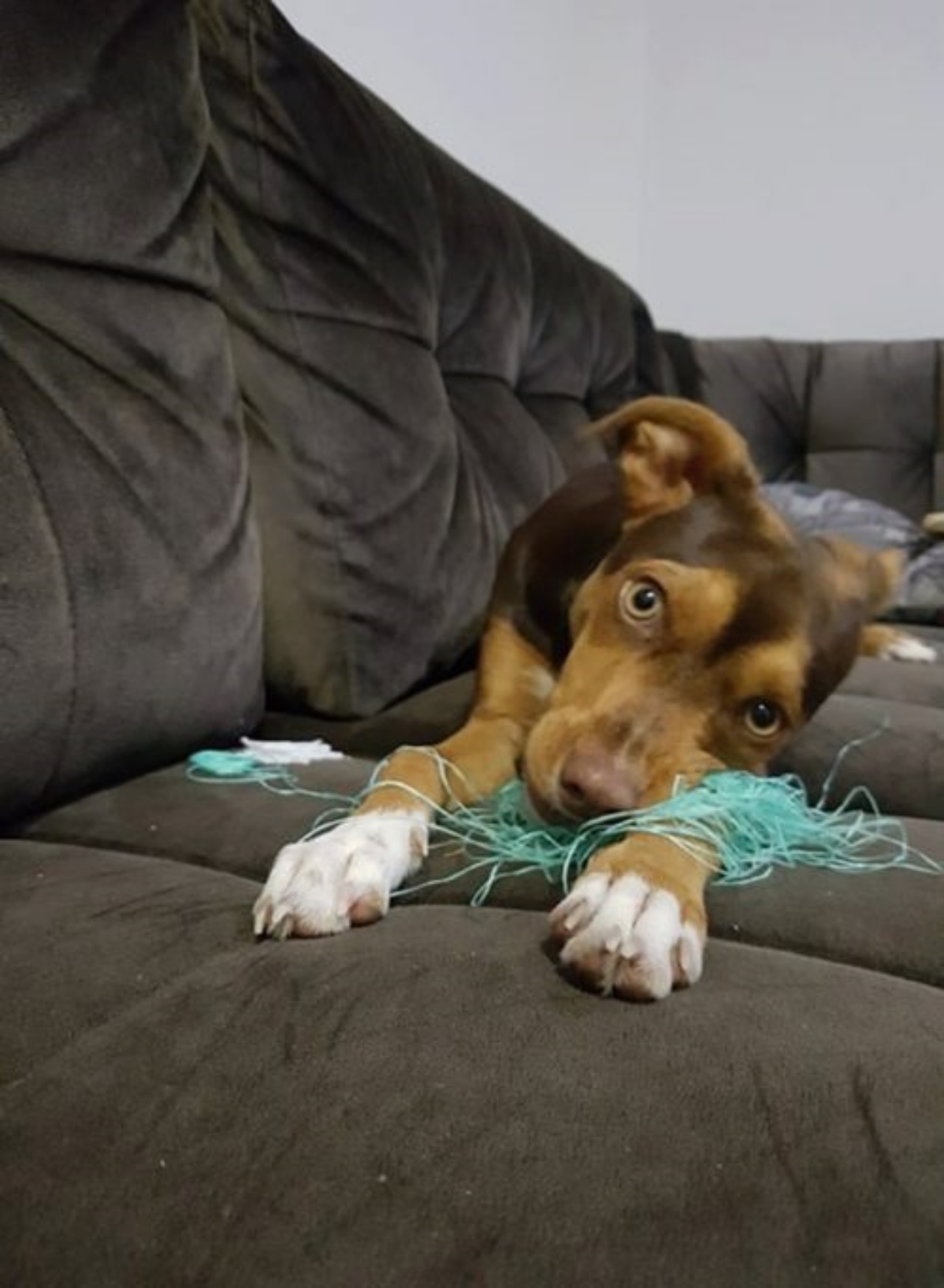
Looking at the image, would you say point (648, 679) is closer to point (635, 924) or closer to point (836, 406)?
point (635, 924)

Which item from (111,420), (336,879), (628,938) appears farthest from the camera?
(111,420)

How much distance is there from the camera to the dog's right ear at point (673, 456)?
176 centimetres

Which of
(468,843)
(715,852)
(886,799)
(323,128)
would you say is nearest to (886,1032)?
(715,852)

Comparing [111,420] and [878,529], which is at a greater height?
[111,420]

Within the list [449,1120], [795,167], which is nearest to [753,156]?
[795,167]

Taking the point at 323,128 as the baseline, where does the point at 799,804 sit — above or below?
below

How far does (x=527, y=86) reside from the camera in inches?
150

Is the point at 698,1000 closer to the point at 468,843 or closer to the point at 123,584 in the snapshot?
the point at 468,843

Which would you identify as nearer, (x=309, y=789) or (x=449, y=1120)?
(x=449, y=1120)

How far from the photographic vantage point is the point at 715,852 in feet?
4.17

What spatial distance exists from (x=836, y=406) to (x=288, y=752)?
110 inches

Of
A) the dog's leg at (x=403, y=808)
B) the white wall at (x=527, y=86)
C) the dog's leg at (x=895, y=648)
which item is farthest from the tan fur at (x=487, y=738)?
the white wall at (x=527, y=86)

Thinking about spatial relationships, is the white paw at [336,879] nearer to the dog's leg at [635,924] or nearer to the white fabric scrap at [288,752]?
the dog's leg at [635,924]

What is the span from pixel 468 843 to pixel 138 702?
1.38 ft
